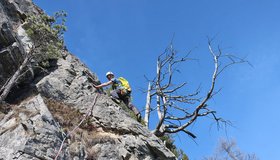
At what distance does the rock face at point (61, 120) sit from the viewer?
8797 mm

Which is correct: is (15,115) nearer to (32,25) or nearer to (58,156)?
(58,156)

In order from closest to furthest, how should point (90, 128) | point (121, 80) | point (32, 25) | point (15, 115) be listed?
1. point (15, 115)
2. point (90, 128)
3. point (32, 25)
4. point (121, 80)

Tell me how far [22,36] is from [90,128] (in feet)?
18.5

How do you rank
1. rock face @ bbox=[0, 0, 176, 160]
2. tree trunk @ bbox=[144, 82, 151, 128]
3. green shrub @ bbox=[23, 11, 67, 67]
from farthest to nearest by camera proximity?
tree trunk @ bbox=[144, 82, 151, 128], green shrub @ bbox=[23, 11, 67, 67], rock face @ bbox=[0, 0, 176, 160]

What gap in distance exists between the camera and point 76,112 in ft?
39.8

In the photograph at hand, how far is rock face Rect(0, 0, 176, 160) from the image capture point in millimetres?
8797

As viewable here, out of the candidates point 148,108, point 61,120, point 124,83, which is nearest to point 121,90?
point 124,83

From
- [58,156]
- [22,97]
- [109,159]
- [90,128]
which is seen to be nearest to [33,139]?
[58,156]

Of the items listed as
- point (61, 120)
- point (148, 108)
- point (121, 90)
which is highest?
point (148, 108)

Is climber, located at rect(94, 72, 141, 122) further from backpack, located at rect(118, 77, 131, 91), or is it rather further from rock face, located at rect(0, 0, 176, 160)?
rock face, located at rect(0, 0, 176, 160)

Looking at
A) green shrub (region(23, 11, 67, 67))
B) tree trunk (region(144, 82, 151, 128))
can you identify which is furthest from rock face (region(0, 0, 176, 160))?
tree trunk (region(144, 82, 151, 128))

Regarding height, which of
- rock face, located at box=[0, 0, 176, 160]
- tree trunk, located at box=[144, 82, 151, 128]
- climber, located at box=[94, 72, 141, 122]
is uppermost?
tree trunk, located at box=[144, 82, 151, 128]

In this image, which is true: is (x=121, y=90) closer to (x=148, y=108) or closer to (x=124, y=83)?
(x=124, y=83)

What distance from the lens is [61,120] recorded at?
35.6 ft
